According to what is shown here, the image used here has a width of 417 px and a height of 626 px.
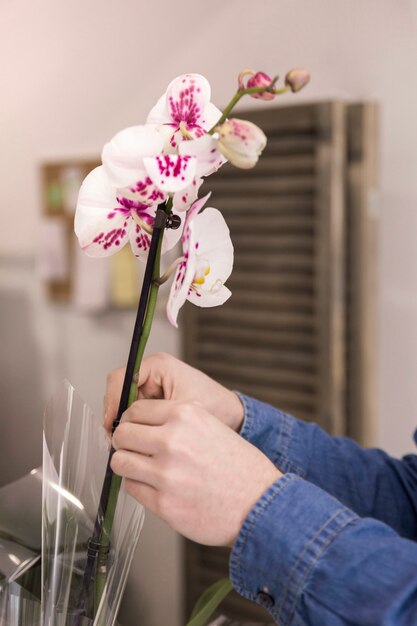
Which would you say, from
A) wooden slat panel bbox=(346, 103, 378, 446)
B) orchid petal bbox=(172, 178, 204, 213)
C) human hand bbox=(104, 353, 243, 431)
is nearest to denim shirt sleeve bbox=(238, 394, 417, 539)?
human hand bbox=(104, 353, 243, 431)

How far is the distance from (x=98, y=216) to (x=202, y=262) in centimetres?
9

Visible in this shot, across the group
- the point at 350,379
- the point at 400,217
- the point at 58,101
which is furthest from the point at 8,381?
the point at 400,217

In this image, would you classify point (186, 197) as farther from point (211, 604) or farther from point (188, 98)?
point (211, 604)

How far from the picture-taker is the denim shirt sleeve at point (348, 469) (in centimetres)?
82

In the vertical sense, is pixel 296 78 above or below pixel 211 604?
above

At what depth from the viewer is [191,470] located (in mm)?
521

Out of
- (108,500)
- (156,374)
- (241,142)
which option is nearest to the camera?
(241,142)

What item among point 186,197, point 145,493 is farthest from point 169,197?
point 145,493

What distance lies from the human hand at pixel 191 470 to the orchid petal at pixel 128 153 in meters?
0.18

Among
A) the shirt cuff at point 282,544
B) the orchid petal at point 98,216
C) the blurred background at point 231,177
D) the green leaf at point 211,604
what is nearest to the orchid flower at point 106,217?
the orchid petal at point 98,216

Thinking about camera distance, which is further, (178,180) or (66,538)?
(66,538)

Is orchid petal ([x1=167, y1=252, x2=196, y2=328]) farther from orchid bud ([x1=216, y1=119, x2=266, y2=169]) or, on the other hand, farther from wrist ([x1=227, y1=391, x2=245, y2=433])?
wrist ([x1=227, y1=391, x2=245, y2=433])

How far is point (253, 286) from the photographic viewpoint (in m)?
1.63

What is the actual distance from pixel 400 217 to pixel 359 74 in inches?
13.4
